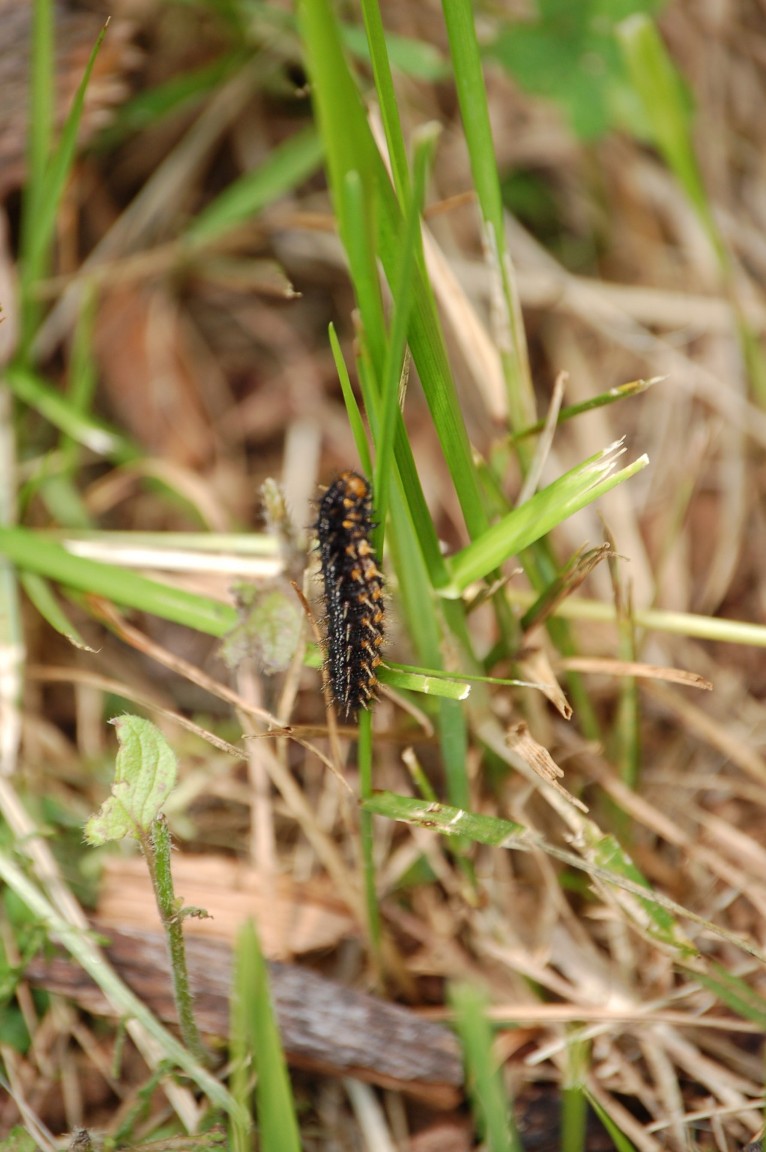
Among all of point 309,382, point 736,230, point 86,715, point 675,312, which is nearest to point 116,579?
point 86,715

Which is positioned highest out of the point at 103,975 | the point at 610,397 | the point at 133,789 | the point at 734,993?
the point at 610,397

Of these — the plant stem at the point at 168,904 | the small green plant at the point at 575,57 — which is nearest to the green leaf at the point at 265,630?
the plant stem at the point at 168,904

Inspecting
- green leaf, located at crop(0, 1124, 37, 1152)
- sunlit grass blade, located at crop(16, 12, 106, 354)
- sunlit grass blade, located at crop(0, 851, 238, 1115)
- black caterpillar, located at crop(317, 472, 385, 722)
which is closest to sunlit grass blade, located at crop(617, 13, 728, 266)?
sunlit grass blade, located at crop(16, 12, 106, 354)

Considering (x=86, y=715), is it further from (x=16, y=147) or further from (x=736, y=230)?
(x=736, y=230)

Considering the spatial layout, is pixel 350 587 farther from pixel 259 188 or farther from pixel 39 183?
pixel 259 188

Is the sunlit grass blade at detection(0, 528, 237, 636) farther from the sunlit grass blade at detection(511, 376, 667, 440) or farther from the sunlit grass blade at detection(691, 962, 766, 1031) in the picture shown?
the sunlit grass blade at detection(691, 962, 766, 1031)

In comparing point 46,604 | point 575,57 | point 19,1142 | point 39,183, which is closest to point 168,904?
point 19,1142

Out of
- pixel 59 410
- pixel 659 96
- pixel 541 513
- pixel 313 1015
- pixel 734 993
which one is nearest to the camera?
pixel 541 513
